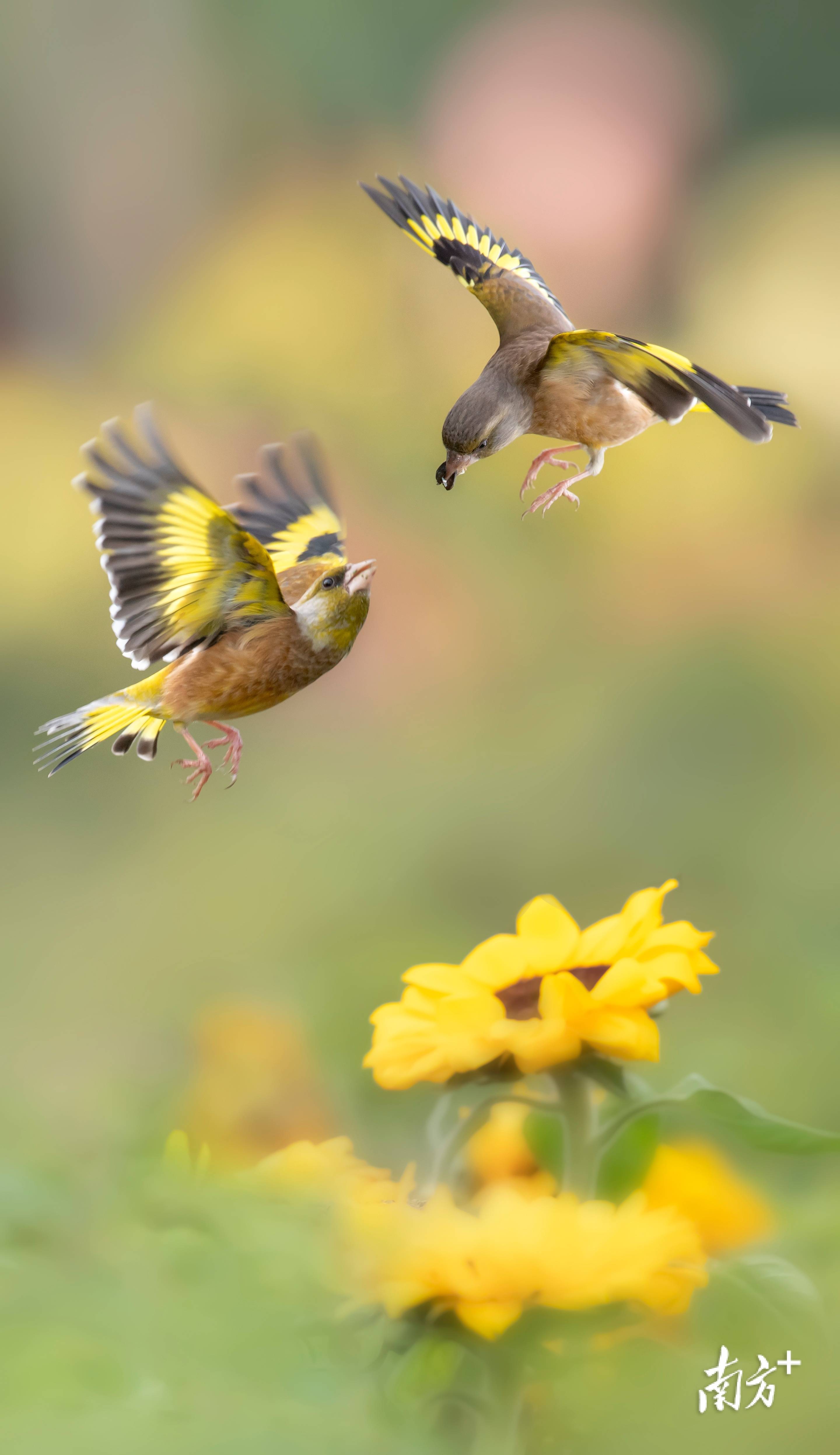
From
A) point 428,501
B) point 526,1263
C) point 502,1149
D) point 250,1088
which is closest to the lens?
point 526,1263

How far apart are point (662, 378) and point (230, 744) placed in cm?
31

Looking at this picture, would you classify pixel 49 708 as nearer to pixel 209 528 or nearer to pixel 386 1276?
pixel 209 528

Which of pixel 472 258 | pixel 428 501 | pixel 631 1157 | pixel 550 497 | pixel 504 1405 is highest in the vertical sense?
pixel 428 501

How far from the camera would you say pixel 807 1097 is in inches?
34.1

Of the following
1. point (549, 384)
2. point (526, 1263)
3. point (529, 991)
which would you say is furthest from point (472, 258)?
point (526, 1263)

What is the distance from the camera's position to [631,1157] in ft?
1.82

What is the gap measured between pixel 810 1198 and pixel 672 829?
0.48 meters

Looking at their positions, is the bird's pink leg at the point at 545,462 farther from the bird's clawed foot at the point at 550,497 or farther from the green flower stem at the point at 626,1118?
the green flower stem at the point at 626,1118

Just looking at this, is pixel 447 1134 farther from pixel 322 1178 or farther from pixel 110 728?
pixel 110 728

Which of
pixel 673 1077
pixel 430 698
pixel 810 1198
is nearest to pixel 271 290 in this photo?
pixel 430 698

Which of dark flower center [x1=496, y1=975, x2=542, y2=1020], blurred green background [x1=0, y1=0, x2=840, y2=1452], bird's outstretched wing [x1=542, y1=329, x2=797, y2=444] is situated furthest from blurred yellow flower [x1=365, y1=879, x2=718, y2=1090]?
blurred green background [x1=0, y1=0, x2=840, y2=1452]

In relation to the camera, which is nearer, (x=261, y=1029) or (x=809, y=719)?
(x=261, y=1029)

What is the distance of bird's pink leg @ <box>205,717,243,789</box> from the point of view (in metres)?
0.66

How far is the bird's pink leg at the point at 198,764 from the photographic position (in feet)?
2.08
